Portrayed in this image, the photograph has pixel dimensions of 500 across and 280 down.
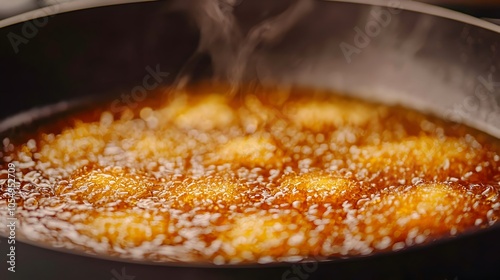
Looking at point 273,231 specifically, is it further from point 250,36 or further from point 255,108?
point 250,36

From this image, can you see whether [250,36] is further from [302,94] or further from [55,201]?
[55,201]

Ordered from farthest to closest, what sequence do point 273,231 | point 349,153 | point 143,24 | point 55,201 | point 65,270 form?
point 143,24
point 349,153
point 55,201
point 273,231
point 65,270

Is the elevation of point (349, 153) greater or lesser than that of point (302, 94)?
lesser

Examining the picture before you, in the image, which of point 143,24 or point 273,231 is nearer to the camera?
point 273,231

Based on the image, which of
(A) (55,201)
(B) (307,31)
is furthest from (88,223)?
(B) (307,31)

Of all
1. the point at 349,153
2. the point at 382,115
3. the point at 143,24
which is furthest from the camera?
the point at 143,24

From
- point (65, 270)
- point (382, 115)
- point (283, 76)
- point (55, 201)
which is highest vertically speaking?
point (283, 76)
